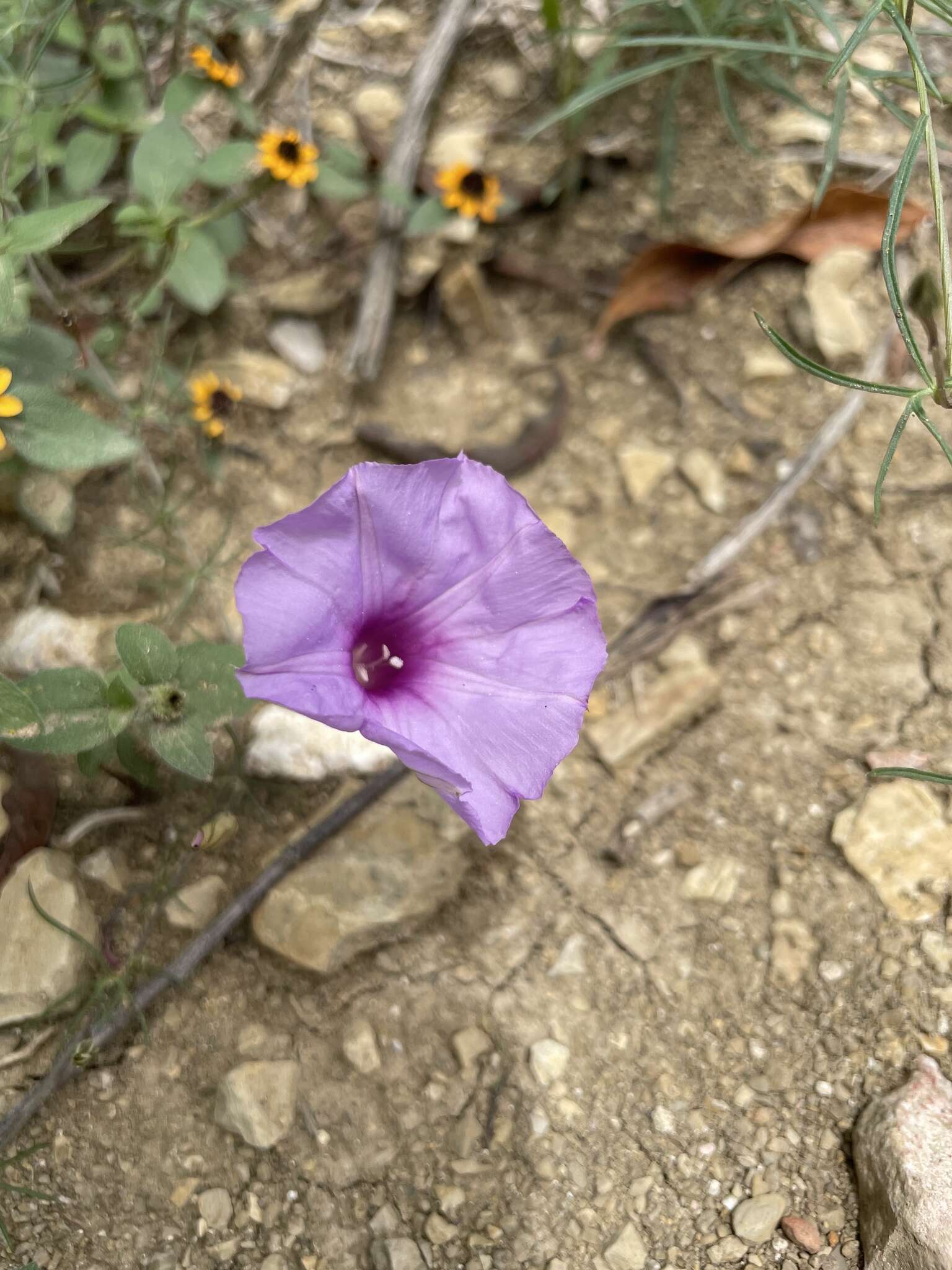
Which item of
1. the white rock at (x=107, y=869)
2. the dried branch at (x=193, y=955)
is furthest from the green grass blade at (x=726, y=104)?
the white rock at (x=107, y=869)

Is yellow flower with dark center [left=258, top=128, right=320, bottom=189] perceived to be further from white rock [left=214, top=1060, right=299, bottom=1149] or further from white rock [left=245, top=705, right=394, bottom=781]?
white rock [left=214, top=1060, right=299, bottom=1149]

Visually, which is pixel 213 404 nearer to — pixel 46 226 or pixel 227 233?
pixel 227 233

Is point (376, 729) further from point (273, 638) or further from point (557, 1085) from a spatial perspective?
point (557, 1085)

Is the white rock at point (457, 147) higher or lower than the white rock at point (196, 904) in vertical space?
higher

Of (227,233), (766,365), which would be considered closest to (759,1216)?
(766,365)

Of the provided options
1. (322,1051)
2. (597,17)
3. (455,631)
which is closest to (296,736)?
(455,631)

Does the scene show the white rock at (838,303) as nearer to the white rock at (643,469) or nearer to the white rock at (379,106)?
the white rock at (643,469)
